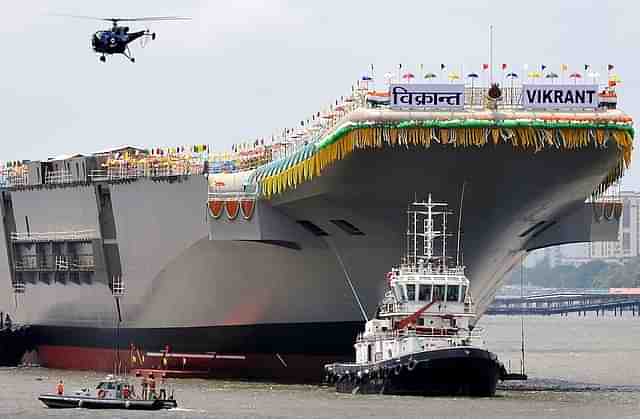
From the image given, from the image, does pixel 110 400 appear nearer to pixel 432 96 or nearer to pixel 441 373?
pixel 441 373

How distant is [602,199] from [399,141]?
14050 mm

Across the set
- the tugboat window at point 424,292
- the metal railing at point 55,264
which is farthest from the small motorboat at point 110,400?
the metal railing at point 55,264

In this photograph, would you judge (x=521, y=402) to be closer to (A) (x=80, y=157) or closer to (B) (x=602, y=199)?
(B) (x=602, y=199)

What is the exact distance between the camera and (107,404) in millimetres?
60312

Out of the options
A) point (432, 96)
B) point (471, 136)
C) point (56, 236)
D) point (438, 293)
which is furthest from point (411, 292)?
point (56, 236)

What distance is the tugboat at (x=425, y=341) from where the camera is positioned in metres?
59.4

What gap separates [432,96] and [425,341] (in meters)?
8.41

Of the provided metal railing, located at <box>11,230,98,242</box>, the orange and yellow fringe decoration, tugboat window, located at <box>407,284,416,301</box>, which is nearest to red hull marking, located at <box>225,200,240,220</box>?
the orange and yellow fringe decoration

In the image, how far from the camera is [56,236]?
278 ft

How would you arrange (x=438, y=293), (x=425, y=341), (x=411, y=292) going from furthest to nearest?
1. (x=411, y=292)
2. (x=438, y=293)
3. (x=425, y=341)

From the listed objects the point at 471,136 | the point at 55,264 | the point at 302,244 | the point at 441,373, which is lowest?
the point at 441,373

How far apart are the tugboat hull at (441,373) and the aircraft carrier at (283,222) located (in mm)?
7384

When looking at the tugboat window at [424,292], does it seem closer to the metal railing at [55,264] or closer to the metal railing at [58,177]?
the metal railing at [55,264]

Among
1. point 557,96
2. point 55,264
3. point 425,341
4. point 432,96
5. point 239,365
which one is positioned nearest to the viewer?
point 425,341
